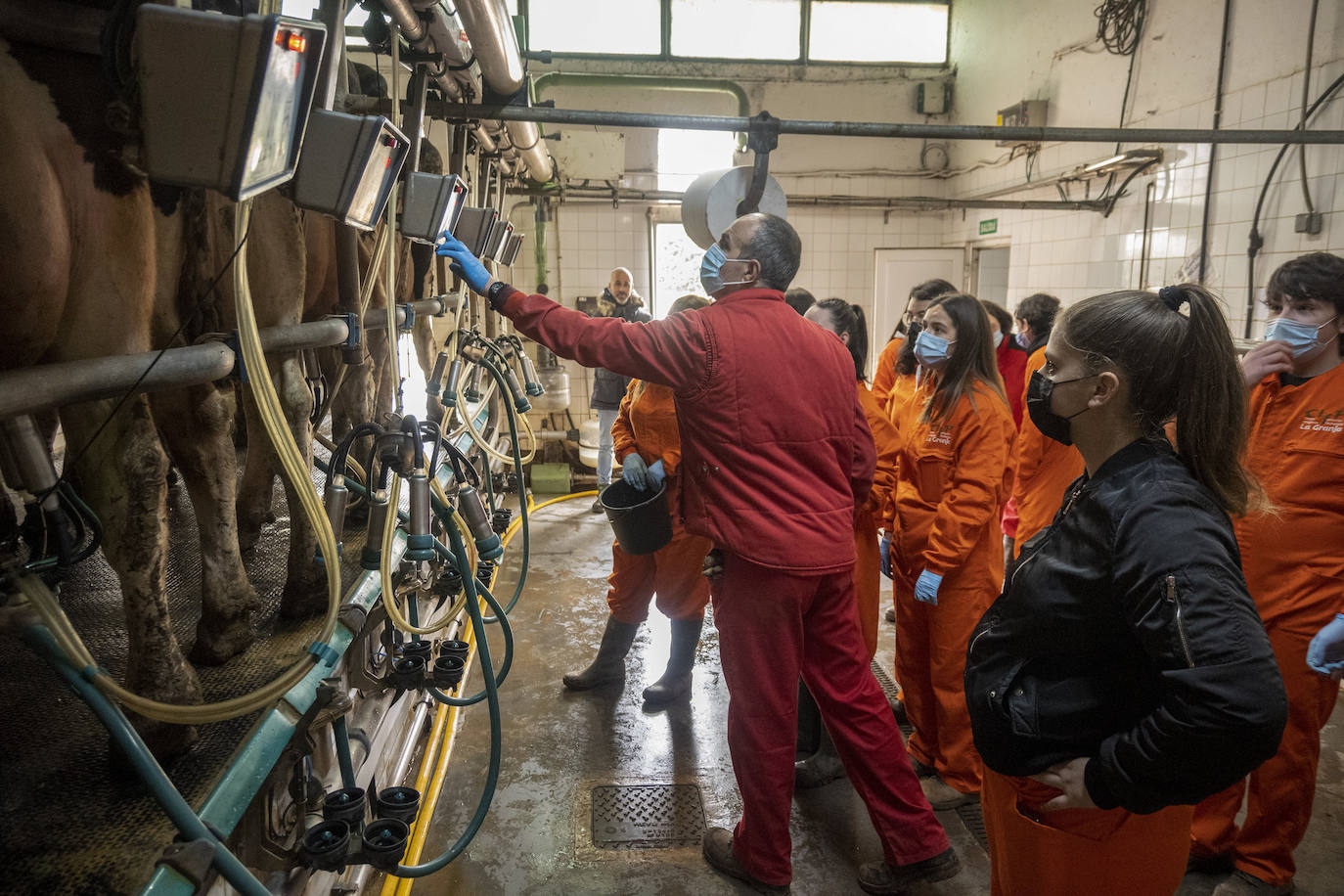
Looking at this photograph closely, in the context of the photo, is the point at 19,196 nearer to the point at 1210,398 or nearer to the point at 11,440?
the point at 11,440

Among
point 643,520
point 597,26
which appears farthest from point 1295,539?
point 597,26

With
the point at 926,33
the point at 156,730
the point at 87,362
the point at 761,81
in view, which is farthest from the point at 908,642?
the point at 926,33

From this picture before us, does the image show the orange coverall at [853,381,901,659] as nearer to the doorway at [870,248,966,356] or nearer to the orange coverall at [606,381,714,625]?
the orange coverall at [606,381,714,625]

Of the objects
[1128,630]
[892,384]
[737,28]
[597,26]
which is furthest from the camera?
[737,28]

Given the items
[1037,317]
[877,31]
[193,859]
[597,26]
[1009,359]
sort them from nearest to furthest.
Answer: [193,859], [1037,317], [1009,359], [597,26], [877,31]

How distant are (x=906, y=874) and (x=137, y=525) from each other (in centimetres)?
213

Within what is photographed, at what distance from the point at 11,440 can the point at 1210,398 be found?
5.67 ft

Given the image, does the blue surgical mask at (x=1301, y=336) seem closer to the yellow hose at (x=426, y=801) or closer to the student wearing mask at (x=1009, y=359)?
the student wearing mask at (x=1009, y=359)

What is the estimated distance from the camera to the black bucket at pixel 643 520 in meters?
2.67

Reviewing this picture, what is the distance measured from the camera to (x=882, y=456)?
9.26ft

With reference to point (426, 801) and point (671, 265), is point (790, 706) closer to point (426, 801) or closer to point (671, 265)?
point (426, 801)

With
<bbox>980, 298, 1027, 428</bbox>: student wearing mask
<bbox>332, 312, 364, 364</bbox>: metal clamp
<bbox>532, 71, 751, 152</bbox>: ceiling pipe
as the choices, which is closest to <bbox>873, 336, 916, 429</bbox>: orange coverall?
<bbox>980, 298, 1027, 428</bbox>: student wearing mask

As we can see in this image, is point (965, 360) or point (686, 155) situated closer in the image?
point (965, 360)

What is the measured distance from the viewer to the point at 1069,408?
1.30 m
